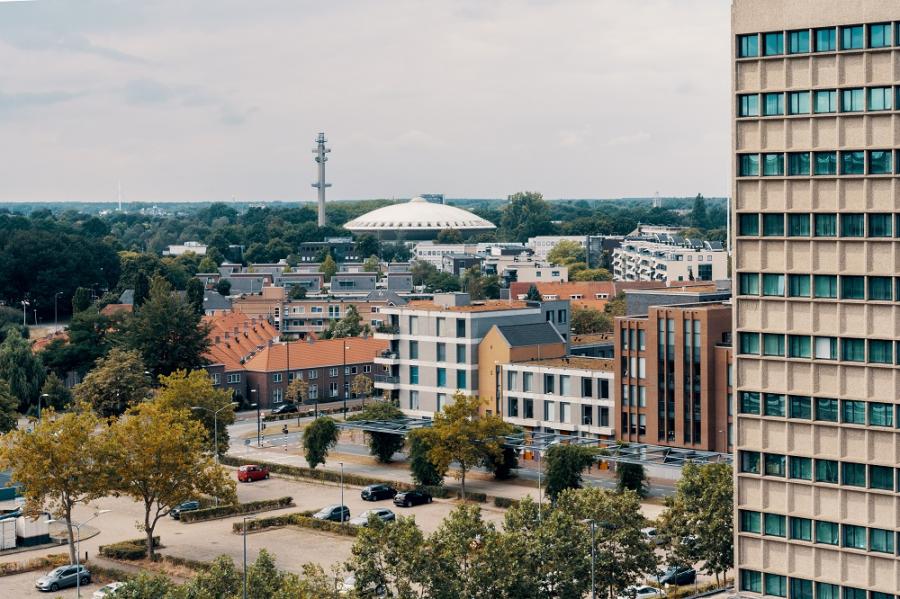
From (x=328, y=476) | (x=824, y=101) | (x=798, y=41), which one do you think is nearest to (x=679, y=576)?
(x=824, y=101)

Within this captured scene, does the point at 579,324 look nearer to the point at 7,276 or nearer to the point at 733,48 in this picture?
the point at 7,276

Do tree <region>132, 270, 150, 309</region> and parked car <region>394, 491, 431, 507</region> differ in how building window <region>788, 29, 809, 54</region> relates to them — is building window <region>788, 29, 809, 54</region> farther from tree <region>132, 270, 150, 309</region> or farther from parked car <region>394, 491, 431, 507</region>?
tree <region>132, 270, 150, 309</region>

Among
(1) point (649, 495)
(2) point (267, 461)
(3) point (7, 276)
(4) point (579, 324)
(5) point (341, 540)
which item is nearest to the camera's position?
(5) point (341, 540)

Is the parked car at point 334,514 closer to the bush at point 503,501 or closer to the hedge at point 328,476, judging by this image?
the hedge at point 328,476

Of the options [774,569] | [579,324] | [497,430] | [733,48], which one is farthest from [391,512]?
[579,324]

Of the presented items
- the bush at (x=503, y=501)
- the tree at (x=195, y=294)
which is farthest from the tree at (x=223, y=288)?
the bush at (x=503, y=501)

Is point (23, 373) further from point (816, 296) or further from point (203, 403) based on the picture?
point (816, 296)

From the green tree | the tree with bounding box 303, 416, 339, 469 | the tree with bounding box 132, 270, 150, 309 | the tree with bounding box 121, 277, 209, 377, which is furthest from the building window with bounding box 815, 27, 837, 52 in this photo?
the tree with bounding box 132, 270, 150, 309

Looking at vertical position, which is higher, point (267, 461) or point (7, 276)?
point (7, 276)
